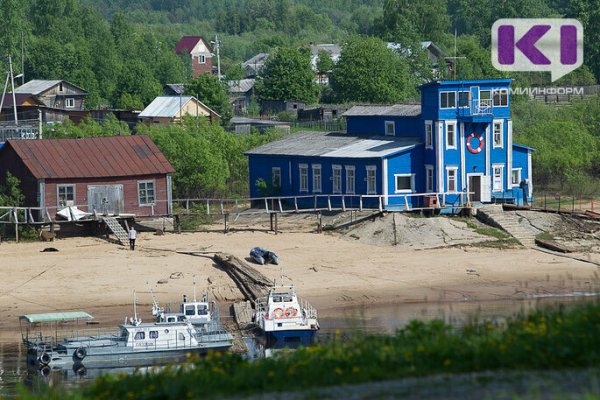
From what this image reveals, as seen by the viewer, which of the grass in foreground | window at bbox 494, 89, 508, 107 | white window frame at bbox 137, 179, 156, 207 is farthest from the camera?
window at bbox 494, 89, 508, 107

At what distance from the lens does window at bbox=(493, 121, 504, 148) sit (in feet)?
190

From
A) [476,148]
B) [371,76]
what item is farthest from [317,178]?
[371,76]

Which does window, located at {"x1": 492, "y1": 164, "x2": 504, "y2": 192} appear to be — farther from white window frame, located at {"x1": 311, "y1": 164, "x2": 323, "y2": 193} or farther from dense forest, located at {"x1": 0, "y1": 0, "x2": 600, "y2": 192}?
dense forest, located at {"x1": 0, "y1": 0, "x2": 600, "y2": 192}

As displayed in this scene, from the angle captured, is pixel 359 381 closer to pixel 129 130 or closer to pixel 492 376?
pixel 492 376

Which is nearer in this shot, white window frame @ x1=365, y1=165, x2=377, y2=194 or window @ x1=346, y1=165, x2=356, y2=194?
white window frame @ x1=365, y1=165, x2=377, y2=194

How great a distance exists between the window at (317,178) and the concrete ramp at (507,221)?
800cm

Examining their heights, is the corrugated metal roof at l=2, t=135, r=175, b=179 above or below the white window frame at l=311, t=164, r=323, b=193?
above

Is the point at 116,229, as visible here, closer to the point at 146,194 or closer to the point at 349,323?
the point at 146,194

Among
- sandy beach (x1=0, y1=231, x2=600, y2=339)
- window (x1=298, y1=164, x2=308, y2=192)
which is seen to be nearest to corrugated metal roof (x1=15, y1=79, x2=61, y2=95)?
window (x1=298, y1=164, x2=308, y2=192)

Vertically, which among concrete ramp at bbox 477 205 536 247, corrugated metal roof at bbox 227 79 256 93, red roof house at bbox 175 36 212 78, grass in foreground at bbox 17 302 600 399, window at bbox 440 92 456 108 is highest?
red roof house at bbox 175 36 212 78

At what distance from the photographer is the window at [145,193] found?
56281 mm

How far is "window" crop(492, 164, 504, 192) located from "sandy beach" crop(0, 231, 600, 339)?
6.77 meters

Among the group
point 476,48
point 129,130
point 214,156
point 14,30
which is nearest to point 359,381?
point 214,156

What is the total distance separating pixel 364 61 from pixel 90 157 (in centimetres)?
4758
